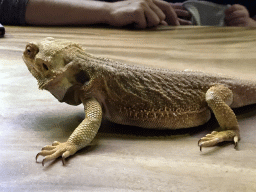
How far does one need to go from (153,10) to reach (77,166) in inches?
74.1

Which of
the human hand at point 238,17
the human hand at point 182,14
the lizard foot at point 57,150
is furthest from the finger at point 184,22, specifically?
the lizard foot at point 57,150

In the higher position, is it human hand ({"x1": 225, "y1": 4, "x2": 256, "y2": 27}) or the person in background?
human hand ({"x1": 225, "y1": 4, "x2": 256, "y2": 27})

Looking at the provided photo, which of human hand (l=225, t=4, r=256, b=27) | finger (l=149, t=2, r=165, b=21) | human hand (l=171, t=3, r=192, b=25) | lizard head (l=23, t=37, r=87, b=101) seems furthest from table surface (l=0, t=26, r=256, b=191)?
finger (l=149, t=2, r=165, b=21)

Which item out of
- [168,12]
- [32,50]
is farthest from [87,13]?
[32,50]

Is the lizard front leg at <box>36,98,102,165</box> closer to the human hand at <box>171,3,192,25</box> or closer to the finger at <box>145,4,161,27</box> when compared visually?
the human hand at <box>171,3,192,25</box>

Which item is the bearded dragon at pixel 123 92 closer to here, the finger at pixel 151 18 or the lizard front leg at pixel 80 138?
the lizard front leg at pixel 80 138

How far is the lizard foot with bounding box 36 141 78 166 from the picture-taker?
89 centimetres

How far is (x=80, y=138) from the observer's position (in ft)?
3.11

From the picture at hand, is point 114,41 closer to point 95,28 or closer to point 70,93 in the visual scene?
point 95,28

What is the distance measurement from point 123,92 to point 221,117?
0.35 m

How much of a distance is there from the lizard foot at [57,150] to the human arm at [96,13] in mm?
1739

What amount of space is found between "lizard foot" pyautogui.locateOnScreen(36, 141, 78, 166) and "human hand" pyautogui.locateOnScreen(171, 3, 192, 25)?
153 cm

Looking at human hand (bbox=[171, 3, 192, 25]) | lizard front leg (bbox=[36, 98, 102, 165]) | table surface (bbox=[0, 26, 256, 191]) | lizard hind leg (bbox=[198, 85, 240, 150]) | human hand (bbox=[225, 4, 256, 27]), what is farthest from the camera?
human hand (bbox=[171, 3, 192, 25])

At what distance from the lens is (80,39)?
2184 mm
